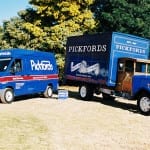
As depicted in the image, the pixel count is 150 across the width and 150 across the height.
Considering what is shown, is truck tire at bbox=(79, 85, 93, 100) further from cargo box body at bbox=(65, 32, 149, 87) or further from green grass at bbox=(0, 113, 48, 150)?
→ green grass at bbox=(0, 113, 48, 150)

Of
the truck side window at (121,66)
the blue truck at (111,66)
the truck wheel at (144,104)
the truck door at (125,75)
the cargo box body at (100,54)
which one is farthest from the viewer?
the cargo box body at (100,54)

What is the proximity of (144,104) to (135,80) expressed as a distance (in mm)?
1199

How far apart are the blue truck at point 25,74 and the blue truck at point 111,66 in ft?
3.33

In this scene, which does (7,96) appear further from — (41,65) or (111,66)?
(111,66)

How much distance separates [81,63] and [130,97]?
14.6ft


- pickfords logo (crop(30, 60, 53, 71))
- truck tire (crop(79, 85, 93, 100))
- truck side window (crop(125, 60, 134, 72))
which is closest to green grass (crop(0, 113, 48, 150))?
truck side window (crop(125, 60, 134, 72))

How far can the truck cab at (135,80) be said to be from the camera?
19656 millimetres

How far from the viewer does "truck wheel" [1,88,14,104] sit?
865 inches

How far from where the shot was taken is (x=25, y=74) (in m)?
23.3

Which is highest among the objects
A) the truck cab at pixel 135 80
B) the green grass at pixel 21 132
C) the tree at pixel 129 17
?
the tree at pixel 129 17

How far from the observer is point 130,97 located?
2073 centimetres

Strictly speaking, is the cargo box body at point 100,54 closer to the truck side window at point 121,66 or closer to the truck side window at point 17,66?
the truck side window at point 121,66

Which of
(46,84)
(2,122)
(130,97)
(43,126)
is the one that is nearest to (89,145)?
(43,126)

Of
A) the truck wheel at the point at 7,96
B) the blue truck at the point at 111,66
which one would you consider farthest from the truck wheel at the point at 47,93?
the truck wheel at the point at 7,96
